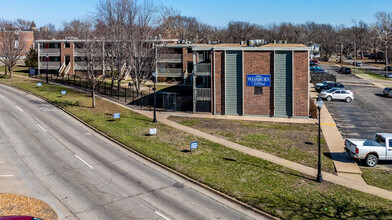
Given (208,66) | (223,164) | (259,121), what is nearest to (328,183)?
(223,164)

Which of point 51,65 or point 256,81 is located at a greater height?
point 51,65

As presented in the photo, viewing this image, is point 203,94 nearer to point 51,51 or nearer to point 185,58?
point 185,58

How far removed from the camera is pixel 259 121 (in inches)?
1412

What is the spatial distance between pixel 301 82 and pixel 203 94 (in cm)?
1055

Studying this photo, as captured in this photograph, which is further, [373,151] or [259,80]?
[259,80]

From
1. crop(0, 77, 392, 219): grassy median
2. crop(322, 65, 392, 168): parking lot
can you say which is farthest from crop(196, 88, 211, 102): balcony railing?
crop(322, 65, 392, 168): parking lot

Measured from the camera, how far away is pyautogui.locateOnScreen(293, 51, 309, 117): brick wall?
1439 inches

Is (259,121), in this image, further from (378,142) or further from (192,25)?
(192,25)

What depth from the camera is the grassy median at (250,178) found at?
16.7 metres

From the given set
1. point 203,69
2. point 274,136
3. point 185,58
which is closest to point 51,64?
point 185,58

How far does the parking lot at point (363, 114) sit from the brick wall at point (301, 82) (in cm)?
375

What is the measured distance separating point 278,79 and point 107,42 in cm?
2483

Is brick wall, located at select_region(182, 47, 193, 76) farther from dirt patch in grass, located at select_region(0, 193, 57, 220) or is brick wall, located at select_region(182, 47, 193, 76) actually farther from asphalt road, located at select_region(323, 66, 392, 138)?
dirt patch in grass, located at select_region(0, 193, 57, 220)

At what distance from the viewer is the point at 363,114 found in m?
39.7
